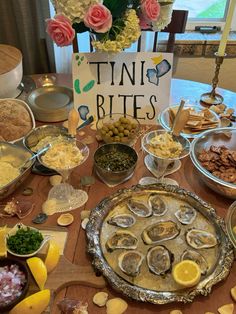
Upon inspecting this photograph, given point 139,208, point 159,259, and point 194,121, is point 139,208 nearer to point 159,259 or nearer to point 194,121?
point 159,259

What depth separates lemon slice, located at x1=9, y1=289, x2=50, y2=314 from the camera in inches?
27.4

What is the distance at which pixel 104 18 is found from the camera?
1100mm

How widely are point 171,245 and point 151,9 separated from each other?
854mm

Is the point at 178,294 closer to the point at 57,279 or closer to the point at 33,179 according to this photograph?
the point at 57,279

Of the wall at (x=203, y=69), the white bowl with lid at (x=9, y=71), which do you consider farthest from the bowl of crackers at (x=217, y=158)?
the wall at (x=203, y=69)

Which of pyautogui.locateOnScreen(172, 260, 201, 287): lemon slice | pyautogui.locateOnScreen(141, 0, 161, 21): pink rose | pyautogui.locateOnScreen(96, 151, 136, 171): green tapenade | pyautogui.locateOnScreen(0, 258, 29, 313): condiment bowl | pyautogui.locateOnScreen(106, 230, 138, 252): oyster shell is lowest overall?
pyautogui.locateOnScreen(106, 230, 138, 252): oyster shell

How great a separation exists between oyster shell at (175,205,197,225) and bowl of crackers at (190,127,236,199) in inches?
5.2

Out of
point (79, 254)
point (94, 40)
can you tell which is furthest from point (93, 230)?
point (94, 40)

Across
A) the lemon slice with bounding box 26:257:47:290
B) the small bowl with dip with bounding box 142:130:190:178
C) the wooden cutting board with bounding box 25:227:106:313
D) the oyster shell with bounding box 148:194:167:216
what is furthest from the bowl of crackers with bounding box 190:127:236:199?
the lemon slice with bounding box 26:257:47:290

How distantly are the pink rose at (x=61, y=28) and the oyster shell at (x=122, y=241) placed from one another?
72cm

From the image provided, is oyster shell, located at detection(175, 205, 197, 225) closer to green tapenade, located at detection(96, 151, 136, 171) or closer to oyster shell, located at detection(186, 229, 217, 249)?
oyster shell, located at detection(186, 229, 217, 249)

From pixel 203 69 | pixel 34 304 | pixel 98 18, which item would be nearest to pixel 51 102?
pixel 98 18

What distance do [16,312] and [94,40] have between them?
0.99m

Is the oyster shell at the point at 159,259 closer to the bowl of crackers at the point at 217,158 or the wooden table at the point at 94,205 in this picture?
the wooden table at the point at 94,205
